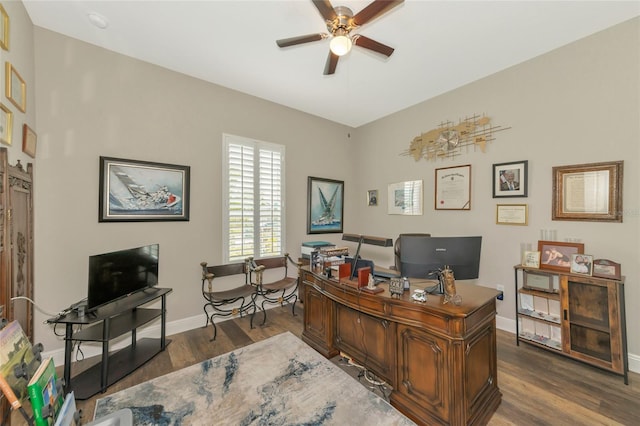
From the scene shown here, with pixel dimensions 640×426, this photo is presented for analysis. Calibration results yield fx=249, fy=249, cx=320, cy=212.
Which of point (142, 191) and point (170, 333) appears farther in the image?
point (170, 333)

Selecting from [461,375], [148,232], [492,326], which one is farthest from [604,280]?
[148,232]

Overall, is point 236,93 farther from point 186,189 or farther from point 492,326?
point 492,326

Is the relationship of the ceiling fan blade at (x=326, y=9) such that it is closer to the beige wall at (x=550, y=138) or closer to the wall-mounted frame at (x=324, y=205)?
the beige wall at (x=550, y=138)

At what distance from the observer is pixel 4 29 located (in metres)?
1.77

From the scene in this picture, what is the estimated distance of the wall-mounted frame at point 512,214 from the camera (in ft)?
9.63

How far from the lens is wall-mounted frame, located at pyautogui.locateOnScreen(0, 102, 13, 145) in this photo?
5.61 feet

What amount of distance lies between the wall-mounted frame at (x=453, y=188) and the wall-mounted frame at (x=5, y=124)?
4.44 meters

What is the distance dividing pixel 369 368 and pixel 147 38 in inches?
149

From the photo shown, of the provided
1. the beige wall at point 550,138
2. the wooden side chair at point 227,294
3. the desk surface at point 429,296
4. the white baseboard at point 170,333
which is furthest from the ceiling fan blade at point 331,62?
the white baseboard at point 170,333

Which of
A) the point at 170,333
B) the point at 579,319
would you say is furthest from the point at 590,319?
the point at 170,333

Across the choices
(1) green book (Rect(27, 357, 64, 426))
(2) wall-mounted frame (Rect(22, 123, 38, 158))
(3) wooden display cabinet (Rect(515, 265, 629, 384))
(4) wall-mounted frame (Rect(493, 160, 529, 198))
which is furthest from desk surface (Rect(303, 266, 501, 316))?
(2) wall-mounted frame (Rect(22, 123, 38, 158))

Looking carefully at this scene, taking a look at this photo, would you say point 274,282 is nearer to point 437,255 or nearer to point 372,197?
point 372,197

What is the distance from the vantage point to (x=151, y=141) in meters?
2.96

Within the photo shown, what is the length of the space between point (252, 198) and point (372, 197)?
2248 millimetres
